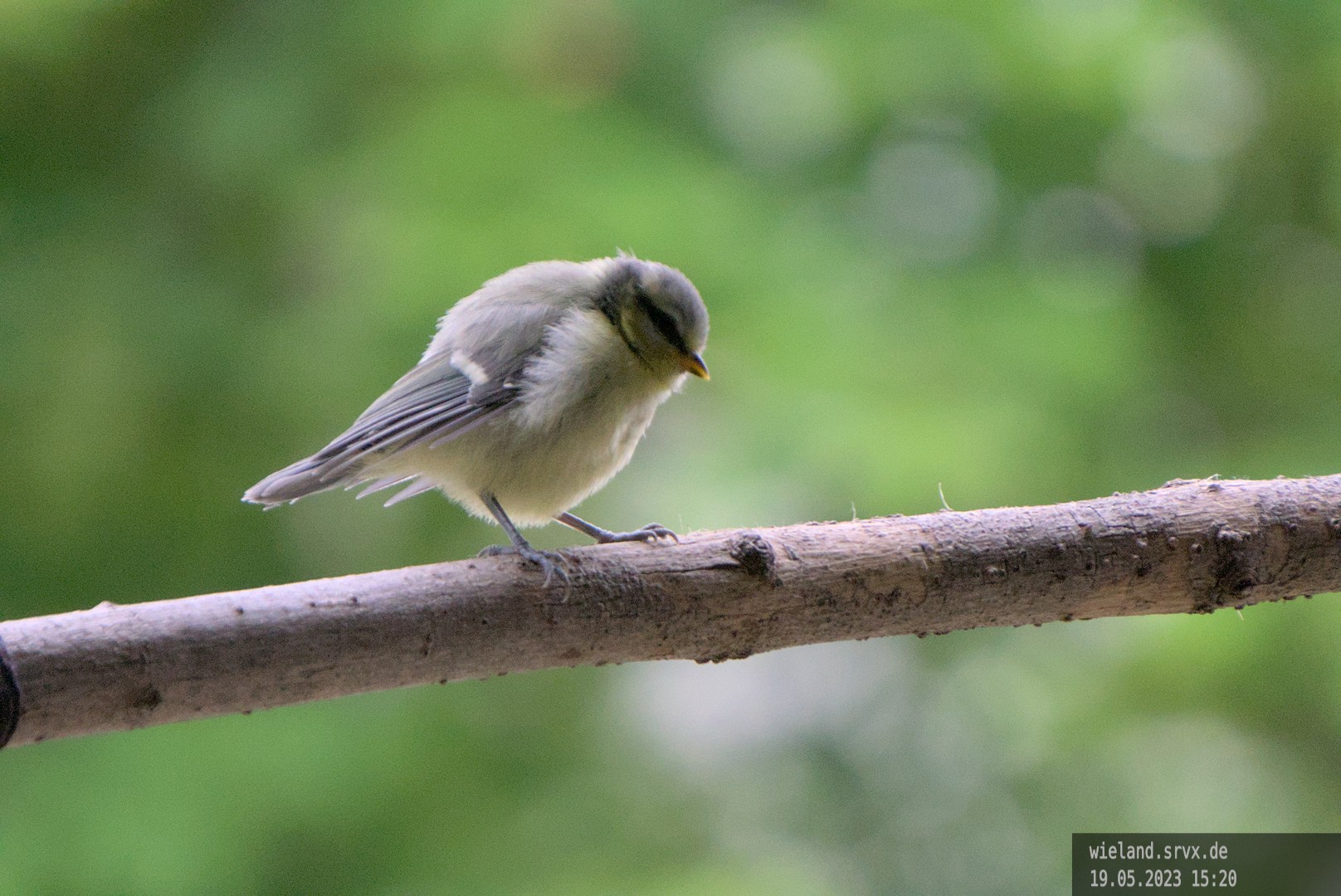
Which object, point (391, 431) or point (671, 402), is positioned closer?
point (391, 431)

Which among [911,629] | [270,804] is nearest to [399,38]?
[270,804]

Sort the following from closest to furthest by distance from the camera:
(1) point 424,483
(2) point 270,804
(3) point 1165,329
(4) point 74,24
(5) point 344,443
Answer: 1. (5) point 344,443
2. (1) point 424,483
3. (2) point 270,804
4. (4) point 74,24
5. (3) point 1165,329

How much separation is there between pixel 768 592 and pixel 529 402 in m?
0.56

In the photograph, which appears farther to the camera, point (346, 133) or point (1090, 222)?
point (1090, 222)

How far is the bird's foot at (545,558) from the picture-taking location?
1.52 meters

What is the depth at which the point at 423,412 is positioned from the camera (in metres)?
1.86

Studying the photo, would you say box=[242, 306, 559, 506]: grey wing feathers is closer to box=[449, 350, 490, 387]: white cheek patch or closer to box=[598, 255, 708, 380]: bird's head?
box=[449, 350, 490, 387]: white cheek patch

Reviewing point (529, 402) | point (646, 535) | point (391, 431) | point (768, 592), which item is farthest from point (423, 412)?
point (768, 592)

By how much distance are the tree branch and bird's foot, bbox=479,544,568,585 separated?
16 millimetres

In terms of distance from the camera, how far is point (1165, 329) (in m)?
3.04

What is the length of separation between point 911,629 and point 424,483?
0.92 m

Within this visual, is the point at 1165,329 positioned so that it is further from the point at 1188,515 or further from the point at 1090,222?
the point at 1188,515

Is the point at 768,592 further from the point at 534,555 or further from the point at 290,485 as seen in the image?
the point at 290,485

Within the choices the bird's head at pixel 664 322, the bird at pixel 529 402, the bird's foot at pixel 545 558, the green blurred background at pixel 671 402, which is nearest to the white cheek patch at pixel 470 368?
the bird at pixel 529 402
